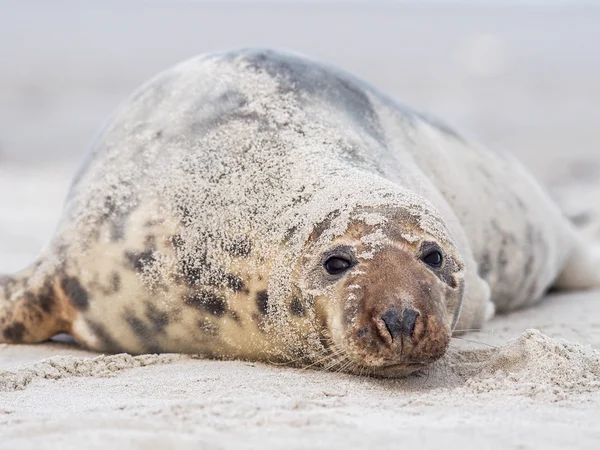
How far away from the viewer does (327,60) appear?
65.3 feet

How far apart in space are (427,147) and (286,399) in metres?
1.99

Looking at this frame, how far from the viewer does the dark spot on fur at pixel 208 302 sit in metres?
3.08

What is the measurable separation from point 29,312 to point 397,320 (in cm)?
159

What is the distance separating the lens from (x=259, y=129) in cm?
338

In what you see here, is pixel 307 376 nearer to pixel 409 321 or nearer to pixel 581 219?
pixel 409 321

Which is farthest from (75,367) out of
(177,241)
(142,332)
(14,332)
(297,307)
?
(297,307)

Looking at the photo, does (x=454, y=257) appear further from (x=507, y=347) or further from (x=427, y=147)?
(x=427, y=147)

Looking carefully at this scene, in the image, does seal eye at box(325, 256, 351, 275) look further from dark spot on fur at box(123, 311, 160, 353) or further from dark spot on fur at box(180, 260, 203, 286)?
dark spot on fur at box(123, 311, 160, 353)

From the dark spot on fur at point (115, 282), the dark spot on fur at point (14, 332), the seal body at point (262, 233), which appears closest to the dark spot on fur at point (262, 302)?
the seal body at point (262, 233)

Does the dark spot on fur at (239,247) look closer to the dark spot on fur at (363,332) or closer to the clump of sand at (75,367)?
the clump of sand at (75,367)

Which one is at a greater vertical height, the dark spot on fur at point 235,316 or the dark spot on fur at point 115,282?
the dark spot on fur at point 115,282

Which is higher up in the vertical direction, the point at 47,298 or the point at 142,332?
the point at 47,298

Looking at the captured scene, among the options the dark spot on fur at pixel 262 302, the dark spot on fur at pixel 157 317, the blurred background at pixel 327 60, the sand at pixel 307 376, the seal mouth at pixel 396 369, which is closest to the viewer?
the sand at pixel 307 376

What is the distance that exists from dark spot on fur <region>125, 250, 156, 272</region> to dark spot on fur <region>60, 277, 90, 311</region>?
23 centimetres
